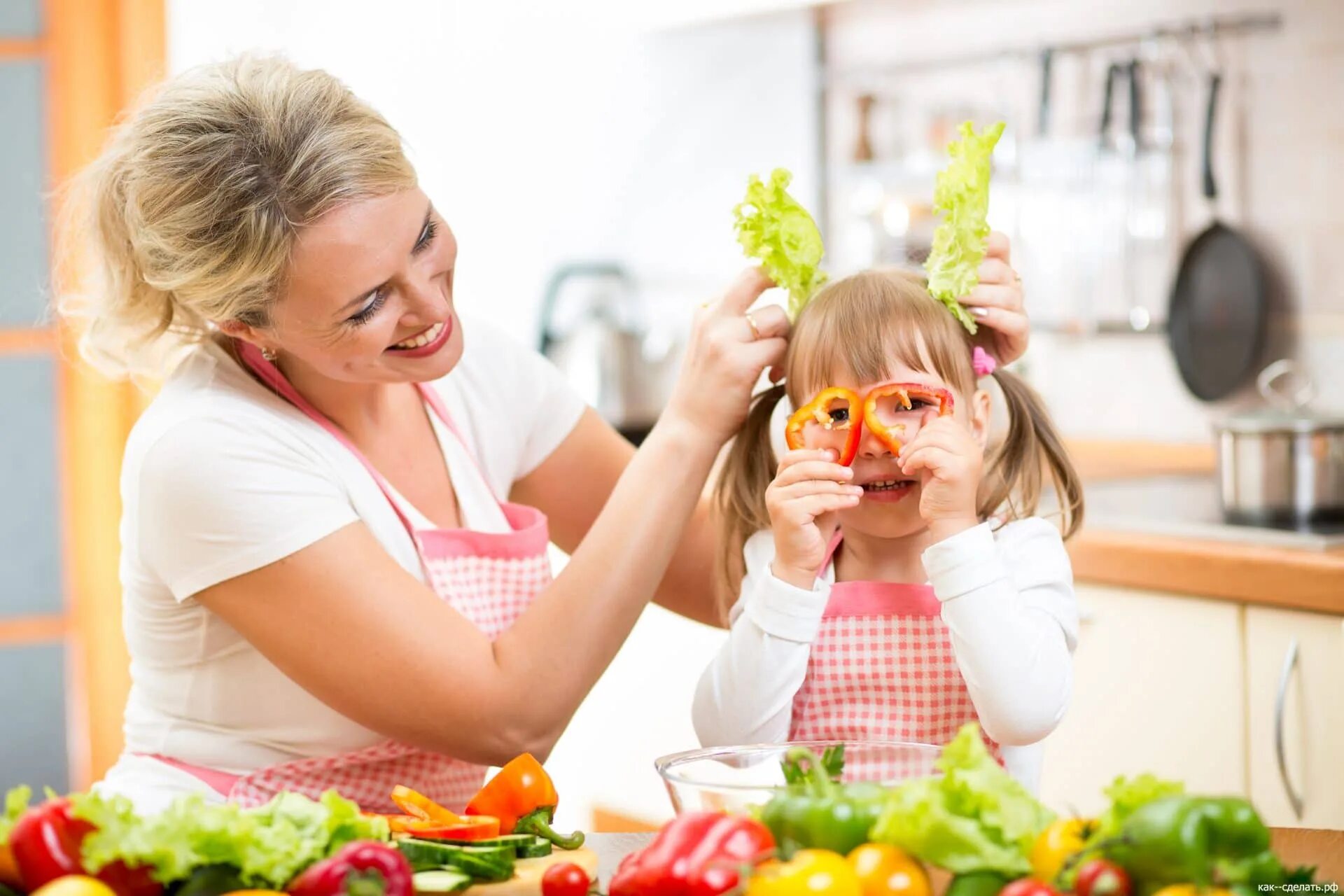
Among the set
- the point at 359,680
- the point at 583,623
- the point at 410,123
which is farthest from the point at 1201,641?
the point at 410,123

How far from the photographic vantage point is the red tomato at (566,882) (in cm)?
98

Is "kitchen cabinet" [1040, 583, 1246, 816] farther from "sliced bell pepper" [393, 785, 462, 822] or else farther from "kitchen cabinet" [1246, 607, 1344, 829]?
"sliced bell pepper" [393, 785, 462, 822]

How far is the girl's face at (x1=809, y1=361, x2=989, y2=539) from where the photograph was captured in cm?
134

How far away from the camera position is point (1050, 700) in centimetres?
128

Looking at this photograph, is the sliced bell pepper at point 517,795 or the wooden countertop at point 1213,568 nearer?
the sliced bell pepper at point 517,795

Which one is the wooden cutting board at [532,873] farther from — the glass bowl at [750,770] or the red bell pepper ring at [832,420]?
the red bell pepper ring at [832,420]

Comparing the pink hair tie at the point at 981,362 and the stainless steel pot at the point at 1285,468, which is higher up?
the pink hair tie at the point at 981,362

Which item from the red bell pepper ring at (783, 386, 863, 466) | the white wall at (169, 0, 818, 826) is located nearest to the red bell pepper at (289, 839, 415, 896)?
the red bell pepper ring at (783, 386, 863, 466)

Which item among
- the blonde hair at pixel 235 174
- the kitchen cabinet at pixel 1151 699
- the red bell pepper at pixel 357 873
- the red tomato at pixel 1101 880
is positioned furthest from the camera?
the kitchen cabinet at pixel 1151 699

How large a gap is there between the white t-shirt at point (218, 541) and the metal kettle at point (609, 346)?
6.51ft

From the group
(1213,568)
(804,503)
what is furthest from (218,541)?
(1213,568)

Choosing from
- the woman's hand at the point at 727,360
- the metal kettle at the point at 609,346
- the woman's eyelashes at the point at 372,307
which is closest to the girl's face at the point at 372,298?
the woman's eyelashes at the point at 372,307

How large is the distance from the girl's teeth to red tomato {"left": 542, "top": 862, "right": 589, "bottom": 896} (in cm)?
63

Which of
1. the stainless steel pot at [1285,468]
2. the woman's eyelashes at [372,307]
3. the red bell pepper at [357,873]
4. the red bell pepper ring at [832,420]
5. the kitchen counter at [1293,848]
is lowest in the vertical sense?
the kitchen counter at [1293,848]
